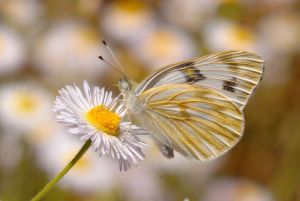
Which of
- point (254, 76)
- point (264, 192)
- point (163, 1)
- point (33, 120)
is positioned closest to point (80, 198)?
point (33, 120)

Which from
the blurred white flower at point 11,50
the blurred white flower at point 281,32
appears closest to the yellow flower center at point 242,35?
the blurred white flower at point 281,32

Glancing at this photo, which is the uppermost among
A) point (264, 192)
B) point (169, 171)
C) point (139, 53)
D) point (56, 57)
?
point (56, 57)

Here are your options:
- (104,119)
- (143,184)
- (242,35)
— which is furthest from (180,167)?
(104,119)

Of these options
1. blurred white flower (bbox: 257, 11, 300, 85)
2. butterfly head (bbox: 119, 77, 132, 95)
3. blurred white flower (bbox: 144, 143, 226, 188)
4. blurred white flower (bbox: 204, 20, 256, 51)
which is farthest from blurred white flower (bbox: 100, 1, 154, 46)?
butterfly head (bbox: 119, 77, 132, 95)

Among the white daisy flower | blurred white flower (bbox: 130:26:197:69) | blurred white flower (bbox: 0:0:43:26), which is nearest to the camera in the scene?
the white daisy flower

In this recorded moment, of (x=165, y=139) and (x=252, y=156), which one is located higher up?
(x=165, y=139)

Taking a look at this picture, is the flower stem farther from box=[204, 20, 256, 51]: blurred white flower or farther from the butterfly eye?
box=[204, 20, 256, 51]: blurred white flower

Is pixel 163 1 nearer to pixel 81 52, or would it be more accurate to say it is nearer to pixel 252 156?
pixel 81 52

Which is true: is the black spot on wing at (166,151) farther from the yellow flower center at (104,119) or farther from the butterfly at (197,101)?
the yellow flower center at (104,119)
